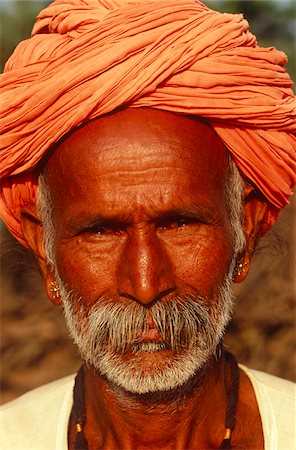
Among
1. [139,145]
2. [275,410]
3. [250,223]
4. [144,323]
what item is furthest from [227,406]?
[139,145]

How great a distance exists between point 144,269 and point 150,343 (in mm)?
286

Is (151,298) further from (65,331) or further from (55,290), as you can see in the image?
(65,331)

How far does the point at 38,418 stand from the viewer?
125 inches

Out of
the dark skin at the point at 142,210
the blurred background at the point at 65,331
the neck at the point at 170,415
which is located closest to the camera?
the dark skin at the point at 142,210

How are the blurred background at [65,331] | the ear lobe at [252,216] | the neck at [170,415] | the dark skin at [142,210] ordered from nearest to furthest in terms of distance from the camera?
the dark skin at [142,210], the neck at [170,415], the ear lobe at [252,216], the blurred background at [65,331]

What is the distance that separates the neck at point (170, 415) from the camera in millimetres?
2922

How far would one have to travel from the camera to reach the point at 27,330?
6.17m

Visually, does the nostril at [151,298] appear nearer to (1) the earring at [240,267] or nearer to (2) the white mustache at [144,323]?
(2) the white mustache at [144,323]

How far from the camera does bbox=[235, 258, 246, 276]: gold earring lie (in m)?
2.99

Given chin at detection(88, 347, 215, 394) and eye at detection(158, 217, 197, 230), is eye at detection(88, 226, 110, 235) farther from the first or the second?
chin at detection(88, 347, 215, 394)

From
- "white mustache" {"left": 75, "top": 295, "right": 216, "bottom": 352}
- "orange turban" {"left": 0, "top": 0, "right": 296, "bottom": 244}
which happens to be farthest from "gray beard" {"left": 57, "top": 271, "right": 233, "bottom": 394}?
"orange turban" {"left": 0, "top": 0, "right": 296, "bottom": 244}

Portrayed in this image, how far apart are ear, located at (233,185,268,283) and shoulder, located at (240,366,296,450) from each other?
44 cm

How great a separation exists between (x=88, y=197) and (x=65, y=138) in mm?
245

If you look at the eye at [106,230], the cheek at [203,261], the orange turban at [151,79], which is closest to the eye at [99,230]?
the eye at [106,230]
